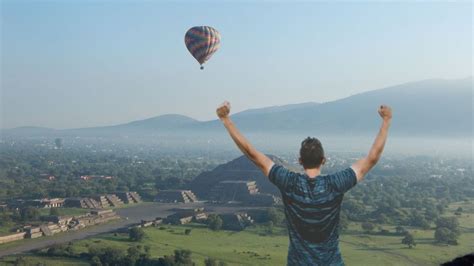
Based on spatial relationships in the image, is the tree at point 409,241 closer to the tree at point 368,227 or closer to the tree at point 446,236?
the tree at point 446,236

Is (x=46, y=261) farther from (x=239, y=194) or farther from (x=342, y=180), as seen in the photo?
(x=239, y=194)

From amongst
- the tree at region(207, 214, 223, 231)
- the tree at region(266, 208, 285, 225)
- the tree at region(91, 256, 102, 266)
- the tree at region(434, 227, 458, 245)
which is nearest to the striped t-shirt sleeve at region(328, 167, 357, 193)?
the tree at region(91, 256, 102, 266)

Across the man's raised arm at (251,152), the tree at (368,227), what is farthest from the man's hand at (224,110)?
the tree at (368,227)

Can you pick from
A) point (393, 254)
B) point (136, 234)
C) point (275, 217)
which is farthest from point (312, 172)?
point (275, 217)

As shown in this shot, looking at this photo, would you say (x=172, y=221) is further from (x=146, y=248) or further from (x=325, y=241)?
(x=325, y=241)

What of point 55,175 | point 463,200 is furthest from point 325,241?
point 55,175

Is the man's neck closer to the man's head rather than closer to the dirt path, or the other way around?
the man's head
